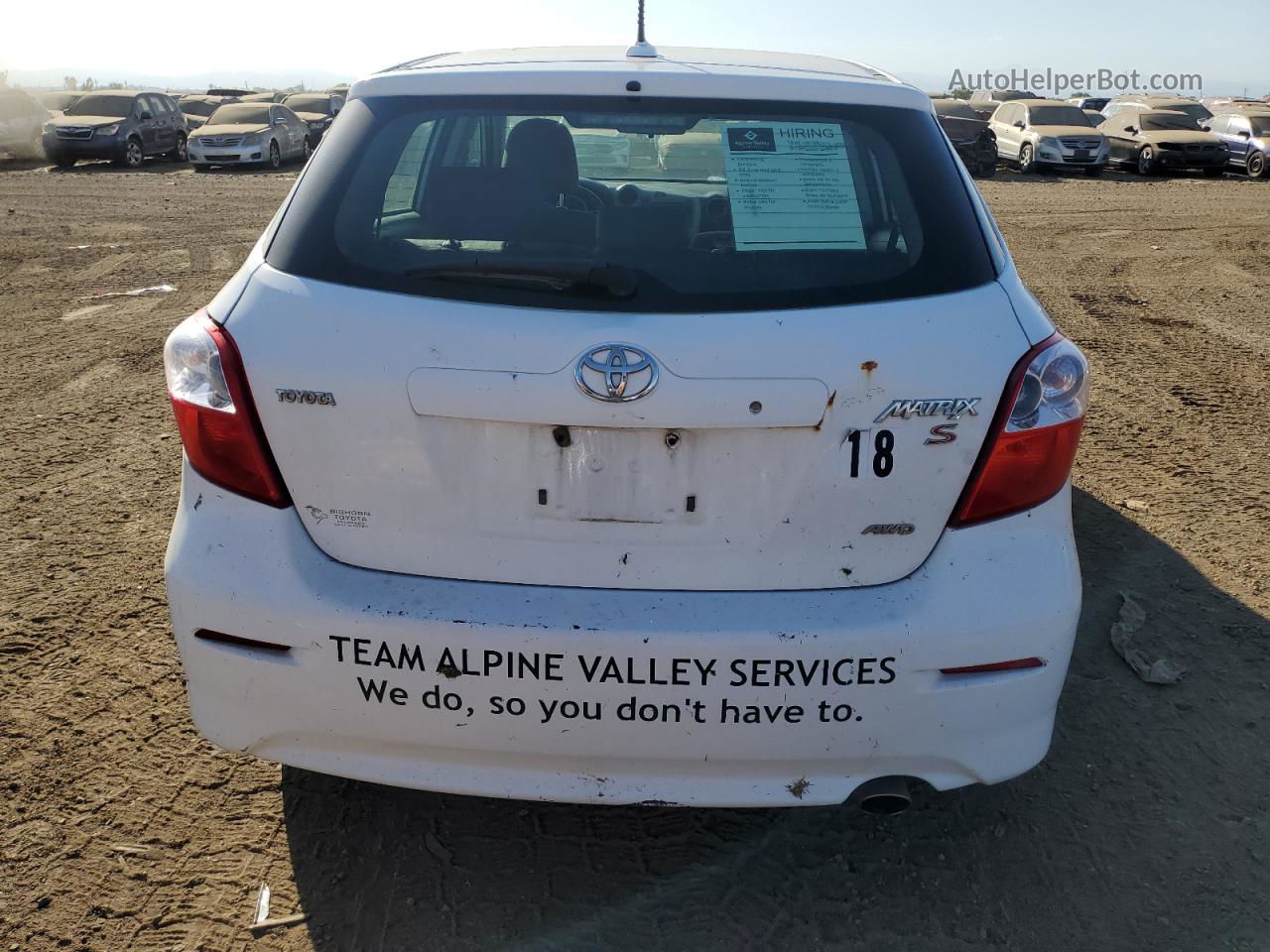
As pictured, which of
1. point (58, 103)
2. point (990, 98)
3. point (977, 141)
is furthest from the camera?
point (990, 98)

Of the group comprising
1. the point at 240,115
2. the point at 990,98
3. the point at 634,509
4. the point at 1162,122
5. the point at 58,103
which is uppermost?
the point at 634,509

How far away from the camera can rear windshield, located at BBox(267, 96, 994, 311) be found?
236 centimetres

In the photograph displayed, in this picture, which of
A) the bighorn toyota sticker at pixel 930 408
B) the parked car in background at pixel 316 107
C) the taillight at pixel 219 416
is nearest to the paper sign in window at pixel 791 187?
the bighorn toyota sticker at pixel 930 408

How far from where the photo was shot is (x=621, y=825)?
2941 millimetres

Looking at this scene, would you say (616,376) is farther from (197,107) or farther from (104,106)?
(197,107)

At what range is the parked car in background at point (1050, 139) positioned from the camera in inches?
933

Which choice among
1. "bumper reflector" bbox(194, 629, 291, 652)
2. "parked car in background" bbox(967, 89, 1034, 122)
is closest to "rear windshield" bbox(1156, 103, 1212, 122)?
"parked car in background" bbox(967, 89, 1034, 122)

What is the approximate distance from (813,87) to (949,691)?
1391 mm

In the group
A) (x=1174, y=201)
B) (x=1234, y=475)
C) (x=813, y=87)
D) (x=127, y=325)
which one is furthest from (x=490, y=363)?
(x=1174, y=201)

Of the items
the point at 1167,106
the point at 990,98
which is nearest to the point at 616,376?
the point at 1167,106

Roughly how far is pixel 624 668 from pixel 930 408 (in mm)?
794

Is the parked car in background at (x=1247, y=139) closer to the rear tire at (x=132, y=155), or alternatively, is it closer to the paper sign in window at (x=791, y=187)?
the rear tire at (x=132, y=155)

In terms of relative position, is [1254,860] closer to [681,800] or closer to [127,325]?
[681,800]

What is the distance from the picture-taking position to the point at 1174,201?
18266 mm
